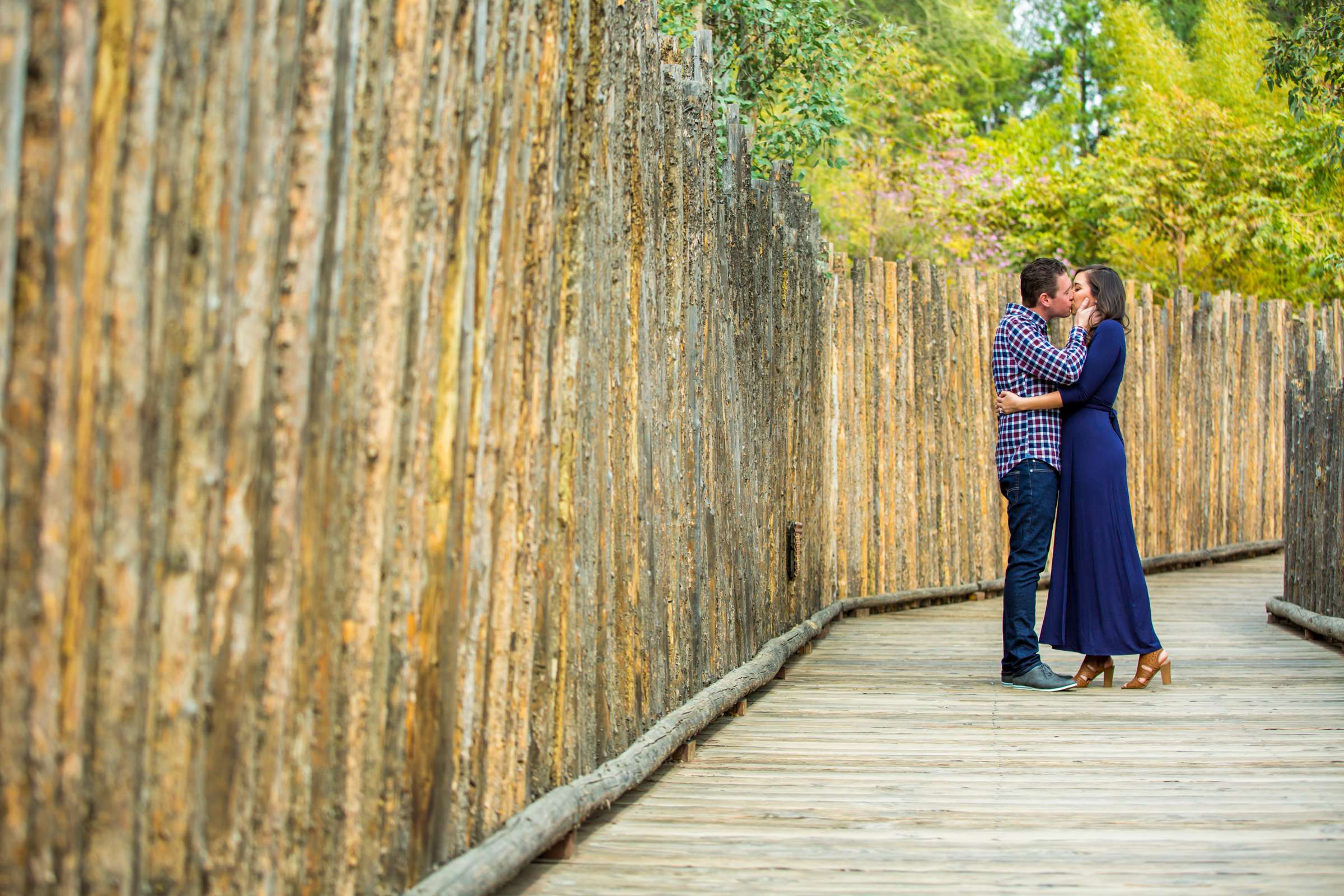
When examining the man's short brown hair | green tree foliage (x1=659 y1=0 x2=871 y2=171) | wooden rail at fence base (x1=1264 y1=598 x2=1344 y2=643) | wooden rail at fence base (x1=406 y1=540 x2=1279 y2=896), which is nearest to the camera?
wooden rail at fence base (x1=406 y1=540 x2=1279 y2=896)

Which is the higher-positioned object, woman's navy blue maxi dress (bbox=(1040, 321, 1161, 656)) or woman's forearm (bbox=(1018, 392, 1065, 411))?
woman's forearm (bbox=(1018, 392, 1065, 411))

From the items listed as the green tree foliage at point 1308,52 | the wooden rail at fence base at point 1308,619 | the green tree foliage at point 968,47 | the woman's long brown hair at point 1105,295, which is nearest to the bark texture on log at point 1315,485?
the wooden rail at fence base at point 1308,619

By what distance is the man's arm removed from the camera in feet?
19.9

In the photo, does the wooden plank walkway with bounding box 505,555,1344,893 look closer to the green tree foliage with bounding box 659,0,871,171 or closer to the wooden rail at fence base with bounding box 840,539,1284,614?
the wooden rail at fence base with bounding box 840,539,1284,614

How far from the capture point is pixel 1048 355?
239 inches

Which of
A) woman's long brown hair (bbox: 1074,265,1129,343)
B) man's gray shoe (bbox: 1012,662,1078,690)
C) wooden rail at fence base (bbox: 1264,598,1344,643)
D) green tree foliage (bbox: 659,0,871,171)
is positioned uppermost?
green tree foliage (bbox: 659,0,871,171)

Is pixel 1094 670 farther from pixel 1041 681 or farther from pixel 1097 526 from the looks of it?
pixel 1097 526

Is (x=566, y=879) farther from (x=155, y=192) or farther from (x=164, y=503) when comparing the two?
(x=155, y=192)

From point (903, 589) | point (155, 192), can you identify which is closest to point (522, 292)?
point (155, 192)

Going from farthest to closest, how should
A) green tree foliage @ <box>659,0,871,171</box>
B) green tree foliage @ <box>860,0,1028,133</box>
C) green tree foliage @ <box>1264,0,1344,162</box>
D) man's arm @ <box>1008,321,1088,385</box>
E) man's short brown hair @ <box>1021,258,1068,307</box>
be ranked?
1. green tree foliage @ <box>860,0,1028,133</box>
2. green tree foliage @ <box>1264,0,1344,162</box>
3. green tree foliage @ <box>659,0,871,171</box>
4. man's short brown hair @ <box>1021,258,1068,307</box>
5. man's arm @ <box>1008,321,1088,385</box>

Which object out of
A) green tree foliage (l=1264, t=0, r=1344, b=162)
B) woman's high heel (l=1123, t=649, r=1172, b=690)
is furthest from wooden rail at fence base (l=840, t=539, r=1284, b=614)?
green tree foliage (l=1264, t=0, r=1344, b=162)

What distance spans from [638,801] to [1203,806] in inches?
54.1

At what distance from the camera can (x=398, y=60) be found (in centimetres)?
242

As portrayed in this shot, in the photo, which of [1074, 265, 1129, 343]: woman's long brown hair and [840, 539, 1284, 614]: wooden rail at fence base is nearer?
[1074, 265, 1129, 343]: woman's long brown hair
